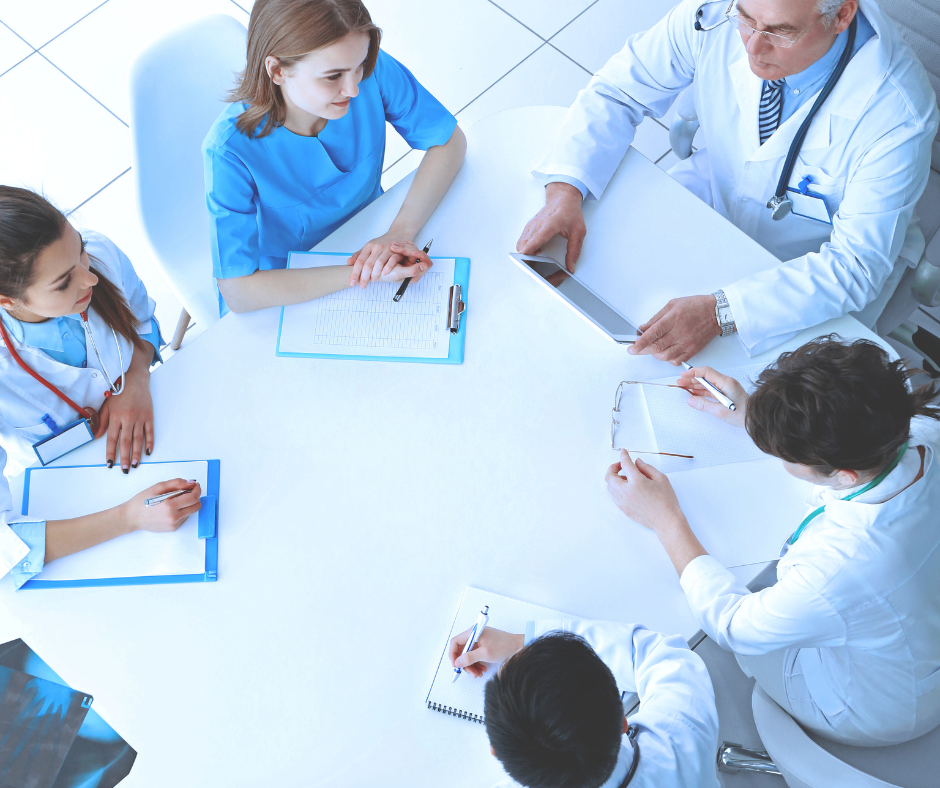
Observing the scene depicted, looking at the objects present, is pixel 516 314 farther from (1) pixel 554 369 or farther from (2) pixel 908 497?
(2) pixel 908 497

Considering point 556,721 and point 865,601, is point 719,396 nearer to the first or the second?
point 865,601

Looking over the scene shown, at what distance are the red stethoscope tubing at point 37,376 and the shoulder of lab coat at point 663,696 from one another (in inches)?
34.7

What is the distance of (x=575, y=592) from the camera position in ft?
3.62

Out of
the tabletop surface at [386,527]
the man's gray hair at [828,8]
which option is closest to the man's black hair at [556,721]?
the tabletop surface at [386,527]

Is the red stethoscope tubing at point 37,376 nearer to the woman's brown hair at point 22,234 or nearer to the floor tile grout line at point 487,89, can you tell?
the woman's brown hair at point 22,234

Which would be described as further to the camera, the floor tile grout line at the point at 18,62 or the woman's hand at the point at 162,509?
the floor tile grout line at the point at 18,62

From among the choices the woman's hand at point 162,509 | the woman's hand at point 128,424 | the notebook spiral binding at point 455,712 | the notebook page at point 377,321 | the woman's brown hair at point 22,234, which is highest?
the woman's brown hair at point 22,234

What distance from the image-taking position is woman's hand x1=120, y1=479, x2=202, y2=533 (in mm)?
1140

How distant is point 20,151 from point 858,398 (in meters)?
2.61

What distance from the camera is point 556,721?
0.79 m

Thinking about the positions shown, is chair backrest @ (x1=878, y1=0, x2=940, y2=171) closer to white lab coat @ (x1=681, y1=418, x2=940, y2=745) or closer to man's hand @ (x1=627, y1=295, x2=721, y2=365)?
man's hand @ (x1=627, y1=295, x2=721, y2=365)

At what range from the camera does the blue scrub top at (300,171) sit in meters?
1.32

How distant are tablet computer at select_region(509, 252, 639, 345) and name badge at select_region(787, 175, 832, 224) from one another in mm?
482

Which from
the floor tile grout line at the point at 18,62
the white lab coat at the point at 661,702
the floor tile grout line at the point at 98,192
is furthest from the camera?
the floor tile grout line at the point at 18,62
